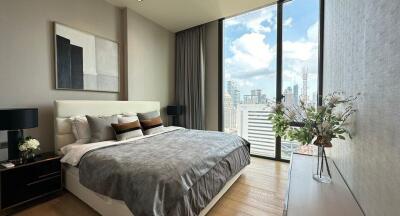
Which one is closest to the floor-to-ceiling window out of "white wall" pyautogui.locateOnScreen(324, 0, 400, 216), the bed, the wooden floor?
the wooden floor

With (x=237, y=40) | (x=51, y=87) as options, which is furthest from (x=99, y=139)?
(x=237, y=40)

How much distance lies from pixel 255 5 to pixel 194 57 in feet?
5.60

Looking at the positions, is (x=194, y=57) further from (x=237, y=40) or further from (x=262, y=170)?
(x=262, y=170)

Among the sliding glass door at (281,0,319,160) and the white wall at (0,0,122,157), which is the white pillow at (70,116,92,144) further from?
the sliding glass door at (281,0,319,160)

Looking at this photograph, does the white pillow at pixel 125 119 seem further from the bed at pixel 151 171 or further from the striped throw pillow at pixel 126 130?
the bed at pixel 151 171

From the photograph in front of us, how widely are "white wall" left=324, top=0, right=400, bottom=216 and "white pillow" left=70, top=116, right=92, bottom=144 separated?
116 inches

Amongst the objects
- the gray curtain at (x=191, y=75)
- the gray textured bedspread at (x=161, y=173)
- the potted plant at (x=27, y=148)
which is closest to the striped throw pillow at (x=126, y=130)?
the gray textured bedspread at (x=161, y=173)

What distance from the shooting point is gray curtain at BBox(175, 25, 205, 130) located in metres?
4.43

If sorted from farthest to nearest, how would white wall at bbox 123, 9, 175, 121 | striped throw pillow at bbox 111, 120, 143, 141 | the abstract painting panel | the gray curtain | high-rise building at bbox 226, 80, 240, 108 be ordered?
the gray curtain, high-rise building at bbox 226, 80, 240, 108, white wall at bbox 123, 9, 175, 121, the abstract painting panel, striped throw pillow at bbox 111, 120, 143, 141

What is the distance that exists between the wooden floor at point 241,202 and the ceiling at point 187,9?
3.10 meters

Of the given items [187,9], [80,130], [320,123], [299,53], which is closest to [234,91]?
[299,53]

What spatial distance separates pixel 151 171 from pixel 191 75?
3.34 metres

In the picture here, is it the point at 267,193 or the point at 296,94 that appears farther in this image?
the point at 296,94

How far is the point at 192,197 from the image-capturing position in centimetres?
161
